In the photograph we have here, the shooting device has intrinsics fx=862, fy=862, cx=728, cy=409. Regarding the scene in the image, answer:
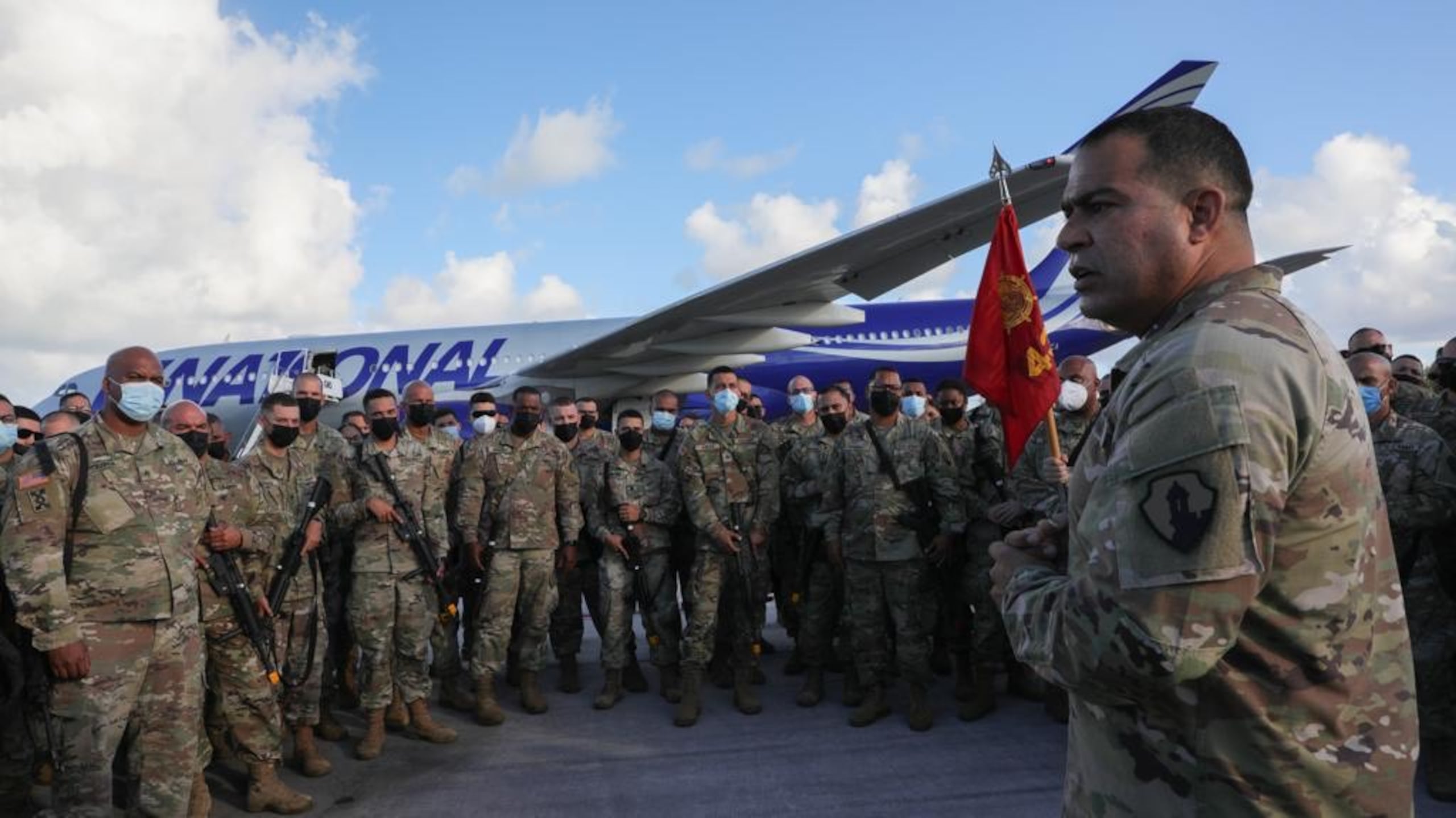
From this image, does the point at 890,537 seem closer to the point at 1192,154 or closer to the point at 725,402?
the point at 725,402

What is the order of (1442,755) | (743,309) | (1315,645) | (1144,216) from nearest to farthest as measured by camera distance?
(1315,645), (1144,216), (1442,755), (743,309)

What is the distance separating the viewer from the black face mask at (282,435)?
4.82m

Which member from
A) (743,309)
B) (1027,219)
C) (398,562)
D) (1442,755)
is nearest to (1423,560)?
(1442,755)

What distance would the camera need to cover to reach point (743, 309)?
36.6ft

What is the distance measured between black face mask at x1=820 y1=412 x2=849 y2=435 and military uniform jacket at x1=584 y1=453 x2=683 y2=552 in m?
1.13

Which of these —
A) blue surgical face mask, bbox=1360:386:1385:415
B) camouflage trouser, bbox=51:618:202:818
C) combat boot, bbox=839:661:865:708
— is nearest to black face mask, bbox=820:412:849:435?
combat boot, bbox=839:661:865:708

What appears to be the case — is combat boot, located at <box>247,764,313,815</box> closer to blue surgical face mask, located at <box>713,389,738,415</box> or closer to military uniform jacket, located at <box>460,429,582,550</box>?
military uniform jacket, located at <box>460,429,582,550</box>

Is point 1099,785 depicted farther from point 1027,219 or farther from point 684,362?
point 684,362

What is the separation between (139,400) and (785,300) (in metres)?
8.34

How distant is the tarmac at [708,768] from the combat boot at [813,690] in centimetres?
6

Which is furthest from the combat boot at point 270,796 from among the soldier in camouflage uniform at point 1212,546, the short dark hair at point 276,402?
the soldier in camouflage uniform at point 1212,546

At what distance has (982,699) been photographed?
517 centimetres

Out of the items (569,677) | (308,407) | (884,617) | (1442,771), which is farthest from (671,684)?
(1442,771)

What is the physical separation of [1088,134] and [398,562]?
465cm
